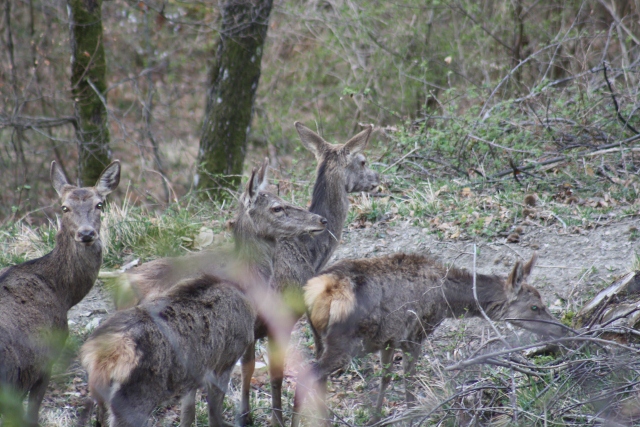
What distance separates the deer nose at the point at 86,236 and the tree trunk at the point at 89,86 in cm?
539

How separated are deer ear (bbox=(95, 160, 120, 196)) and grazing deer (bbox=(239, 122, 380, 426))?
181 cm

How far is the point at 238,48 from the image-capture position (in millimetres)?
11797

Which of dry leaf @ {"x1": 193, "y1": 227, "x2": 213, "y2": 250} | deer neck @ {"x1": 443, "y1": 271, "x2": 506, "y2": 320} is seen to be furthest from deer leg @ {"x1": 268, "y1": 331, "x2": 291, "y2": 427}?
dry leaf @ {"x1": 193, "y1": 227, "x2": 213, "y2": 250}

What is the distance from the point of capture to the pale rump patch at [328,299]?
5.77 m

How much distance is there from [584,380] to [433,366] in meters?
1.23

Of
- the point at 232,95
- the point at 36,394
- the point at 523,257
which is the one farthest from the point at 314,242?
the point at 232,95

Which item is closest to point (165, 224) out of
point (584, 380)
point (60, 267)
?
point (60, 267)

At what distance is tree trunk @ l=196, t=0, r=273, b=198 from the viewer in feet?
38.4

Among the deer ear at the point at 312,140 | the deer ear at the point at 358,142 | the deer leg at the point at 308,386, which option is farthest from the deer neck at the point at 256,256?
the deer ear at the point at 358,142

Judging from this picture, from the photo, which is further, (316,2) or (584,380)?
(316,2)

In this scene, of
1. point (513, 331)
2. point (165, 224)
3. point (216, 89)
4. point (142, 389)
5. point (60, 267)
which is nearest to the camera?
point (142, 389)

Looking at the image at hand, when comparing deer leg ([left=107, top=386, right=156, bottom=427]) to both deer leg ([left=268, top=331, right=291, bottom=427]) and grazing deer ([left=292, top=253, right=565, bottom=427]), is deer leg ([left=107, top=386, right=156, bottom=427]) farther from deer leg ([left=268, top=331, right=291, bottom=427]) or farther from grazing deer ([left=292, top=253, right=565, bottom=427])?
deer leg ([left=268, top=331, right=291, bottom=427])

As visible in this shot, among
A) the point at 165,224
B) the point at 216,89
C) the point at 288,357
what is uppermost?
the point at 216,89

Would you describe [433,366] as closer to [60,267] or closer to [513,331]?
[513,331]
